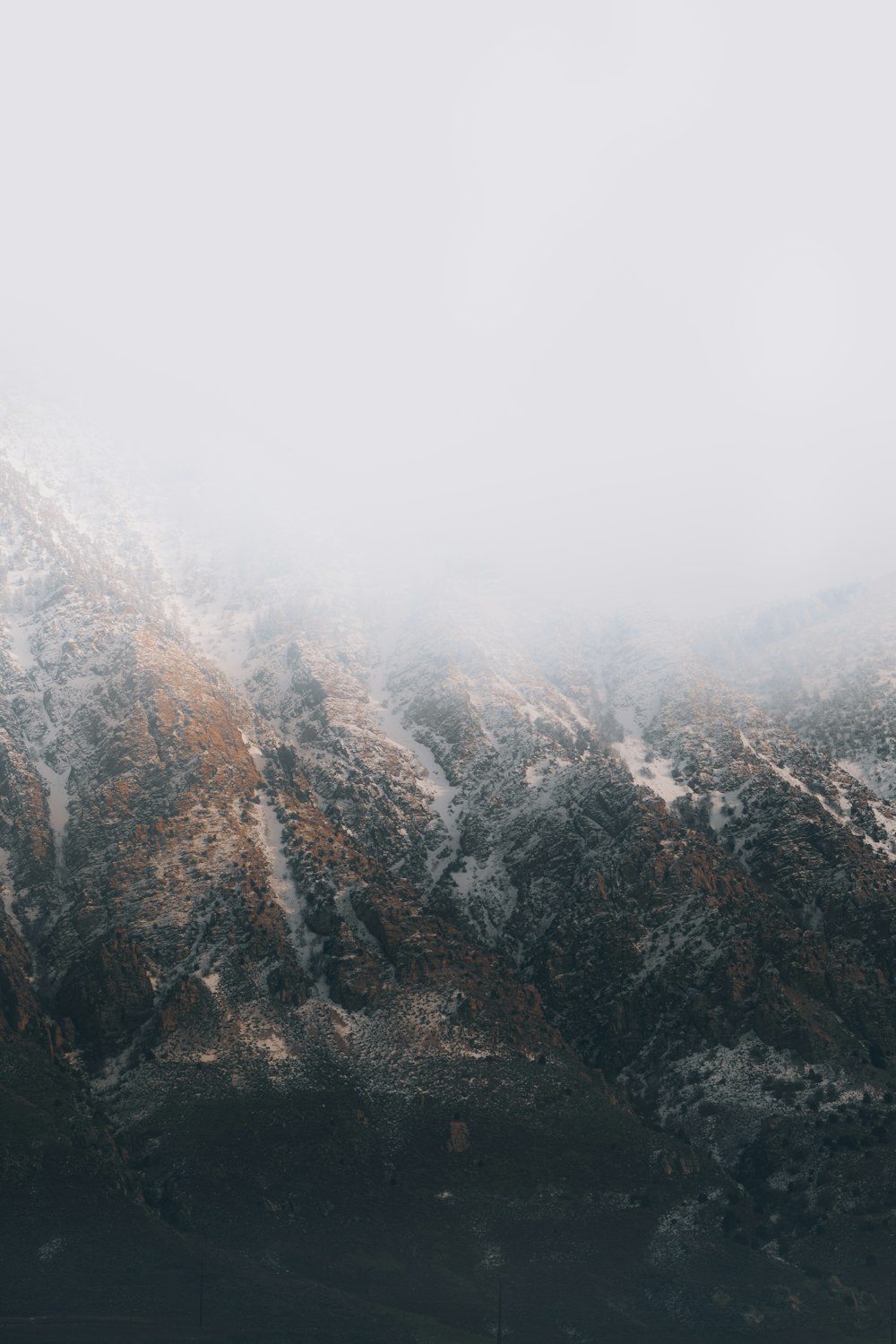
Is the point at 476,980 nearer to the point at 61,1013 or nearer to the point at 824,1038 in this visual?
the point at 824,1038

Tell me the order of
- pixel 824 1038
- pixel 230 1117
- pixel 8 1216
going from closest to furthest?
1. pixel 8 1216
2. pixel 230 1117
3. pixel 824 1038

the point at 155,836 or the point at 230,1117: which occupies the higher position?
the point at 155,836

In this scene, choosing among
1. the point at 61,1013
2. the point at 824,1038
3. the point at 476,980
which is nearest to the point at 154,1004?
the point at 61,1013

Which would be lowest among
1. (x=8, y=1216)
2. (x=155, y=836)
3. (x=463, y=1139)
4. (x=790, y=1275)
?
(x=790, y=1275)

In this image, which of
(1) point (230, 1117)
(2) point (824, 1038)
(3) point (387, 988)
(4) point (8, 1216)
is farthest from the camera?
(3) point (387, 988)

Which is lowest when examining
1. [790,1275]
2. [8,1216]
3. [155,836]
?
[790,1275]

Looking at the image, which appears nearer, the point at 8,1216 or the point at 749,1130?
the point at 8,1216

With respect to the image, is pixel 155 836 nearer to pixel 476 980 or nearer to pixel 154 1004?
pixel 154 1004

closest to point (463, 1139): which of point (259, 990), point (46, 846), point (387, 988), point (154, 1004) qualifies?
point (387, 988)

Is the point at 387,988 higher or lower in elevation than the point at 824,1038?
higher
